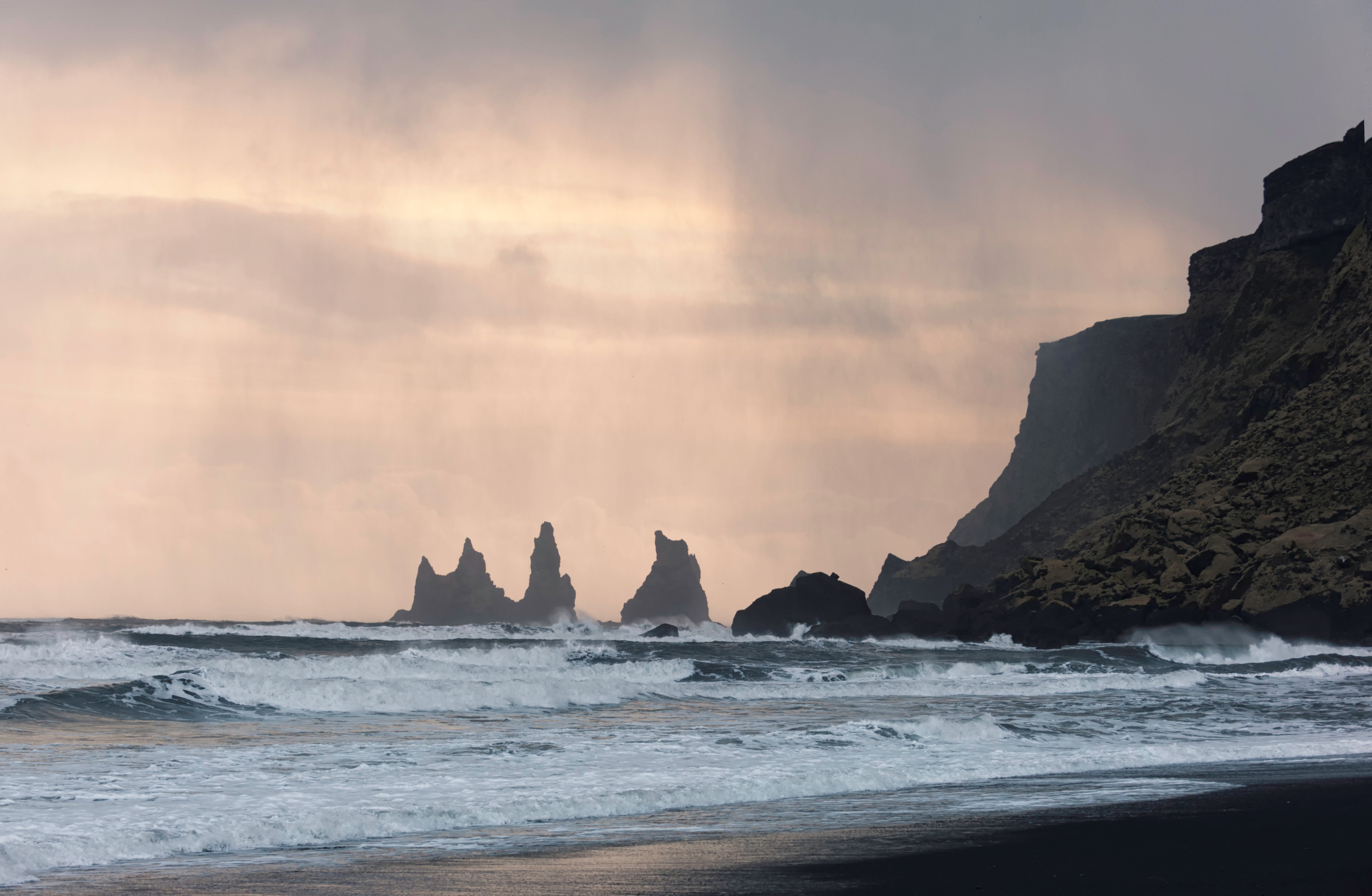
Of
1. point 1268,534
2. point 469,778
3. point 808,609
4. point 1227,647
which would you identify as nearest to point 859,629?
point 808,609

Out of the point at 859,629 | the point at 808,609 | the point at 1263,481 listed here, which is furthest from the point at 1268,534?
the point at 808,609

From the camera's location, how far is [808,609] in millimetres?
83375

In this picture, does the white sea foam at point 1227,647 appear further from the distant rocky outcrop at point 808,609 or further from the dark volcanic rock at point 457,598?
the dark volcanic rock at point 457,598

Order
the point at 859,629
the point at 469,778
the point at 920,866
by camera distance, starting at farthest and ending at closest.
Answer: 1. the point at 859,629
2. the point at 469,778
3. the point at 920,866

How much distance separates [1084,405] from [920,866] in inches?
4958

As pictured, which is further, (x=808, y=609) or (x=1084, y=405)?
(x=1084, y=405)

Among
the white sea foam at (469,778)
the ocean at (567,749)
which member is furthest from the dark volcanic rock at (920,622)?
the white sea foam at (469,778)

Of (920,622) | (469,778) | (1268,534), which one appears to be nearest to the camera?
(469,778)

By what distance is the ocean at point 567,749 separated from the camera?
10852 millimetres

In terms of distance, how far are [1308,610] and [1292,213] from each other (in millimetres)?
37168

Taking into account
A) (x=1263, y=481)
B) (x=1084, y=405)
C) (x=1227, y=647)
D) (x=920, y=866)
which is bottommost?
(x=920, y=866)

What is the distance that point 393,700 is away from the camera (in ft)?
80.6

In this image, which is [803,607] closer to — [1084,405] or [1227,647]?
[1227,647]

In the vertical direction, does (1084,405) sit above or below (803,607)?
above
